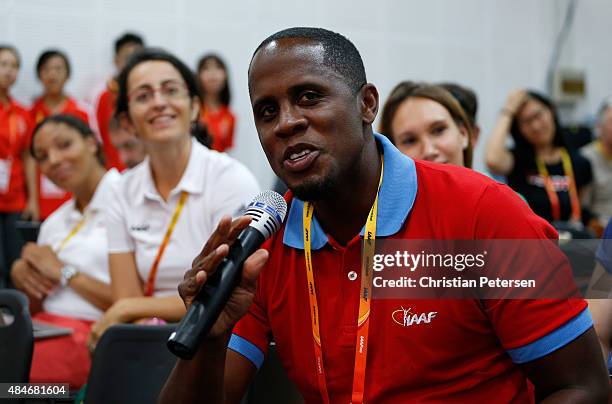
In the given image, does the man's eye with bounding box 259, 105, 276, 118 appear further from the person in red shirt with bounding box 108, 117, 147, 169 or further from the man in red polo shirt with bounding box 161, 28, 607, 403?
the person in red shirt with bounding box 108, 117, 147, 169

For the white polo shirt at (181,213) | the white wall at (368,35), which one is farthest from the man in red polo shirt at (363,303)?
the white wall at (368,35)

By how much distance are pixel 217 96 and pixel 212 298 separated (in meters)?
5.66

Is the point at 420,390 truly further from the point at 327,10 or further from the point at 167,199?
the point at 327,10

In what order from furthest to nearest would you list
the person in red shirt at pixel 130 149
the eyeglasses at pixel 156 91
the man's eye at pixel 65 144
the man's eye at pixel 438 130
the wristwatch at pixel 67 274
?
the person in red shirt at pixel 130 149 → the man's eye at pixel 65 144 → the wristwatch at pixel 67 274 → the eyeglasses at pixel 156 91 → the man's eye at pixel 438 130

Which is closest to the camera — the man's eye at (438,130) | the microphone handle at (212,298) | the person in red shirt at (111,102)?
the microphone handle at (212,298)

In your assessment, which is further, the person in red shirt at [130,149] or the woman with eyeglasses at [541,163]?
the woman with eyeglasses at [541,163]

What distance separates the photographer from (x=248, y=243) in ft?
4.31

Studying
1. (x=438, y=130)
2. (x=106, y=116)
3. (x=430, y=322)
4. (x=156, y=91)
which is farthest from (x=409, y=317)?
(x=106, y=116)

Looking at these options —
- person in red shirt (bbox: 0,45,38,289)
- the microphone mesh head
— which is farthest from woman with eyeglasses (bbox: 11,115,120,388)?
person in red shirt (bbox: 0,45,38,289)

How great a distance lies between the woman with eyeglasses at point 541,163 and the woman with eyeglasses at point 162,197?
98.2 inches

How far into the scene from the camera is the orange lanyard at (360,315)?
58.0 inches

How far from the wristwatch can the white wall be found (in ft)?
11.5

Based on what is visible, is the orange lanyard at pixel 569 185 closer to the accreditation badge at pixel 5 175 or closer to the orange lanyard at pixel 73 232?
the orange lanyard at pixel 73 232

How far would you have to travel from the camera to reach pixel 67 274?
9.99 feet
